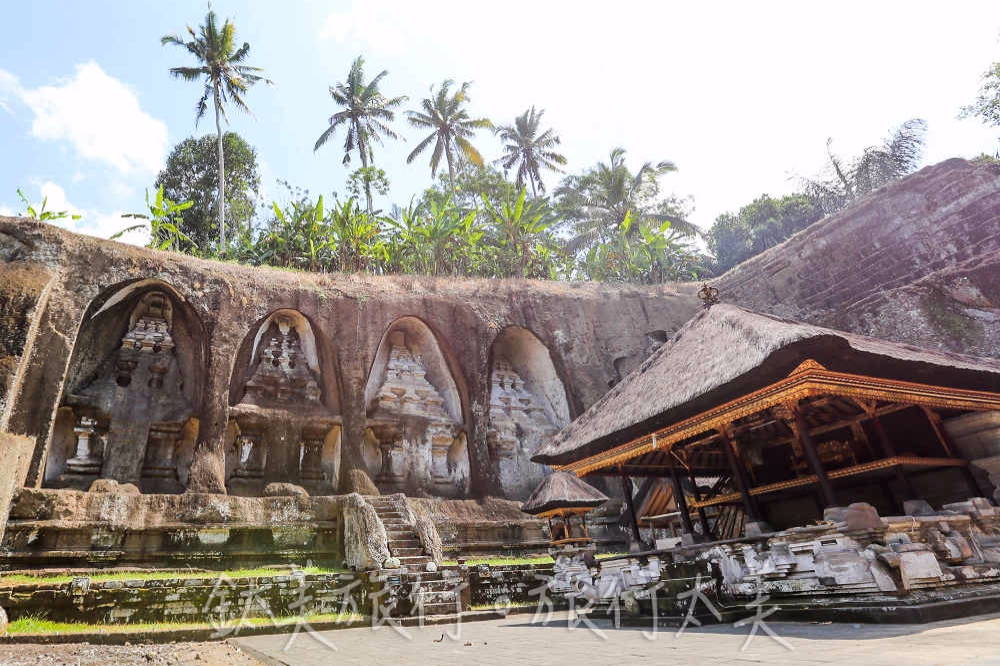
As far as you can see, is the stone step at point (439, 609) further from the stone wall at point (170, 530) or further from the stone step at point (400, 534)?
the stone step at point (400, 534)

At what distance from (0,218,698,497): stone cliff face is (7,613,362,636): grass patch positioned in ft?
20.8

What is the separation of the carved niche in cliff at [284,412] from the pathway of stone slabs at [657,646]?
31.1 feet

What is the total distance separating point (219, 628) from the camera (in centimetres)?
790

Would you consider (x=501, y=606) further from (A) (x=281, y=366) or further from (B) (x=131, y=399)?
(B) (x=131, y=399)

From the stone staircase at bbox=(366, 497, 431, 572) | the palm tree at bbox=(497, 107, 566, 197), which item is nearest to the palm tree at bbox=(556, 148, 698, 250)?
the palm tree at bbox=(497, 107, 566, 197)

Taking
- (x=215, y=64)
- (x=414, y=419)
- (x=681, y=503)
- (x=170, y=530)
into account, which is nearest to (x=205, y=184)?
(x=215, y=64)

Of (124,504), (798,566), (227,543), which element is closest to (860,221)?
(798,566)

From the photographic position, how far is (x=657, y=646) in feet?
15.6

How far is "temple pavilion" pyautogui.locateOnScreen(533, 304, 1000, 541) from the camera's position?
6285 mm

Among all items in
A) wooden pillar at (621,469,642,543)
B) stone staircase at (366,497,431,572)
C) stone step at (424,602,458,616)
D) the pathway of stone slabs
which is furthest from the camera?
stone staircase at (366,497,431,572)

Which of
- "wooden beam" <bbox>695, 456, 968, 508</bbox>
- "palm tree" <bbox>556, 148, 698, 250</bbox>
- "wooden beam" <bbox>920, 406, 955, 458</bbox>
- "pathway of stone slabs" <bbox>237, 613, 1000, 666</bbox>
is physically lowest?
"pathway of stone slabs" <bbox>237, 613, 1000, 666</bbox>

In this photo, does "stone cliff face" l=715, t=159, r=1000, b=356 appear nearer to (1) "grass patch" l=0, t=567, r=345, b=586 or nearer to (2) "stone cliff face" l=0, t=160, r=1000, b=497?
(2) "stone cliff face" l=0, t=160, r=1000, b=497

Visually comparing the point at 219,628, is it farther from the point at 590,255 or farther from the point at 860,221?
the point at 590,255

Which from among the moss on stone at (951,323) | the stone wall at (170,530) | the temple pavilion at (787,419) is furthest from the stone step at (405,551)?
the moss on stone at (951,323)
